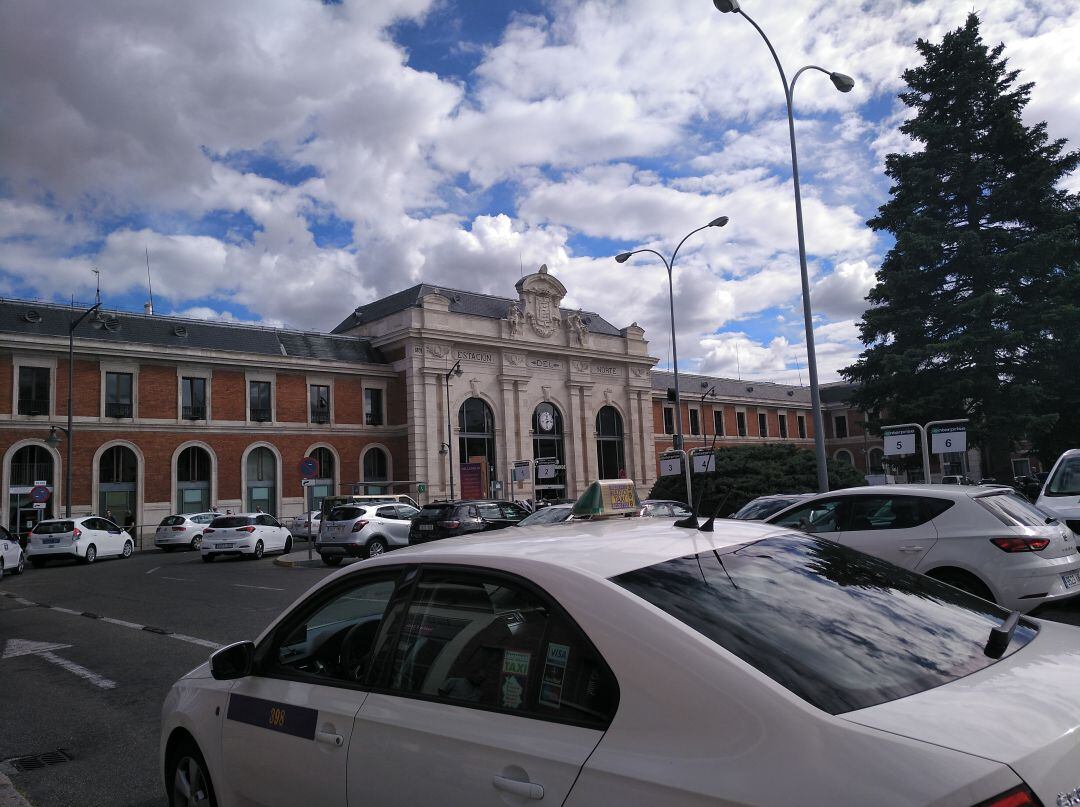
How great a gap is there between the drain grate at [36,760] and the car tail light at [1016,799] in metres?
5.59

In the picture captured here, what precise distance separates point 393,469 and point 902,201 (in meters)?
31.6

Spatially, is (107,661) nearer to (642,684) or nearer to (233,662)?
(233,662)

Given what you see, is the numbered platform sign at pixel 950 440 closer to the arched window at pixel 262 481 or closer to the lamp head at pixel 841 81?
the lamp head at pixel 841 81

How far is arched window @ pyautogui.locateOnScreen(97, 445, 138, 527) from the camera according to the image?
3731 centimetres

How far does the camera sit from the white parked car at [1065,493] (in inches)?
410

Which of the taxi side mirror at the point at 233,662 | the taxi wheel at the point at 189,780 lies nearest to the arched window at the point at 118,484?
the taxi wheel at the point at 189,780

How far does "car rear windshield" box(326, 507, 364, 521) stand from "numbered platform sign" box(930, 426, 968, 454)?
14727 mm

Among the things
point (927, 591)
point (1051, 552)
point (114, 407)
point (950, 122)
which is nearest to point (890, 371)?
point (950, 122)

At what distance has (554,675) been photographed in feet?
7.18

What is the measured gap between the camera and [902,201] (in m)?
30.0

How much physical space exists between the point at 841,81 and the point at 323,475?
117ft

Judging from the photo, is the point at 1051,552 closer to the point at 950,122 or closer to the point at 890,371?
the point at 890,371

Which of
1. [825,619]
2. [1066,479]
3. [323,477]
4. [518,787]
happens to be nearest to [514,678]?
[518,787]

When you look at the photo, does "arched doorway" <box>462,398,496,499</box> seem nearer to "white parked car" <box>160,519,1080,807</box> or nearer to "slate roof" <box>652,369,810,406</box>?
"slate roof" <box>652,369,810,406</box>
